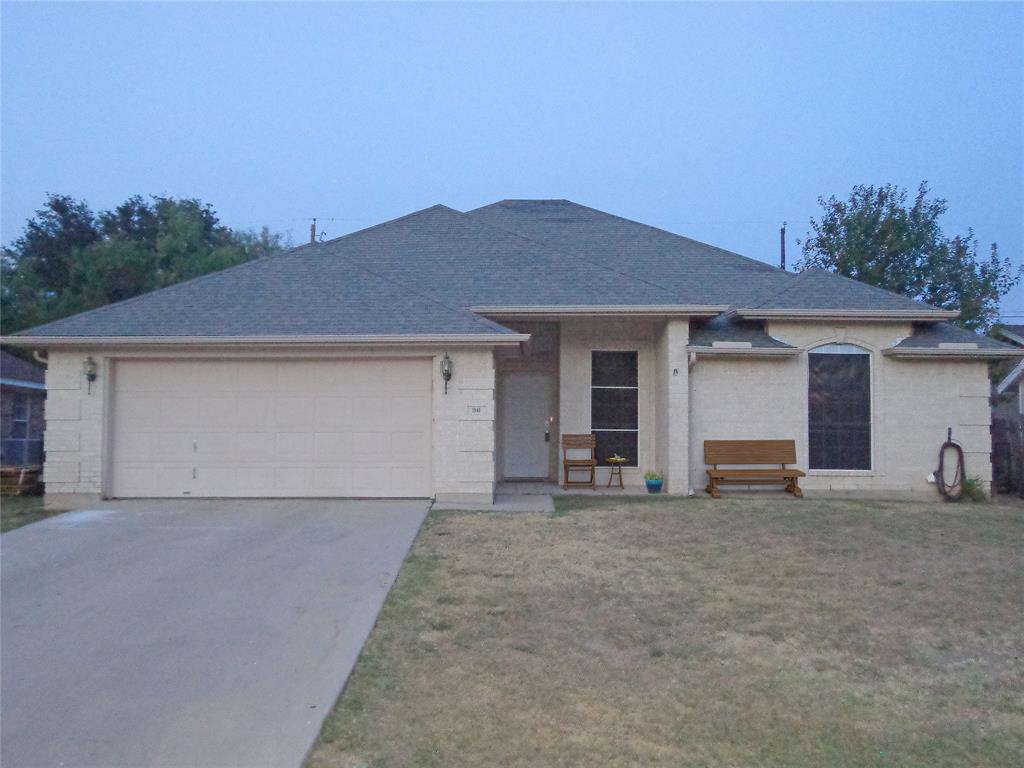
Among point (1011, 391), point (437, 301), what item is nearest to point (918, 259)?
point (1011, 391)

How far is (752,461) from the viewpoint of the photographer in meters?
13.5

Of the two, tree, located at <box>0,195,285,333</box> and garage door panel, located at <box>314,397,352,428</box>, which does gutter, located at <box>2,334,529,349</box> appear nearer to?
garage door panel, located at <box>314,397,352,428</box>

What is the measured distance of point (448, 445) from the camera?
12.0 metres

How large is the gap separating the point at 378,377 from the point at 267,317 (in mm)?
1942

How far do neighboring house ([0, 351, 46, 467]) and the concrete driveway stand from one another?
32.9 ft

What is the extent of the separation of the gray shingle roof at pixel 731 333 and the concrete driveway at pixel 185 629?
19.1 ft

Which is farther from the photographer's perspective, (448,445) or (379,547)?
(448,445)

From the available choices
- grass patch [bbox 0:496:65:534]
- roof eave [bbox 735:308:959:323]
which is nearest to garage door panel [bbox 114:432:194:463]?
grass patch [bbox 0:496:65:534]

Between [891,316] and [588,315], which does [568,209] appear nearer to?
[588,315]

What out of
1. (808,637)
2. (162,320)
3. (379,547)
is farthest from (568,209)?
(808,637)

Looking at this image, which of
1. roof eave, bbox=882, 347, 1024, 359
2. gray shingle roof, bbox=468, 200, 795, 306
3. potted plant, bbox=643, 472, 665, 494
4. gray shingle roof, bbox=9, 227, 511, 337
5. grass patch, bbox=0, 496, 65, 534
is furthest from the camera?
gray shingle roof, bbox=468, 200, 795, 306

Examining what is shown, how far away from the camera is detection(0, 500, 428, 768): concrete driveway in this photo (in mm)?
4797

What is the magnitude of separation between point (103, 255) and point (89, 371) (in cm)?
2039

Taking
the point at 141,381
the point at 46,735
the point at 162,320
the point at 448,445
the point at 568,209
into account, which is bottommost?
the point at 46,735
